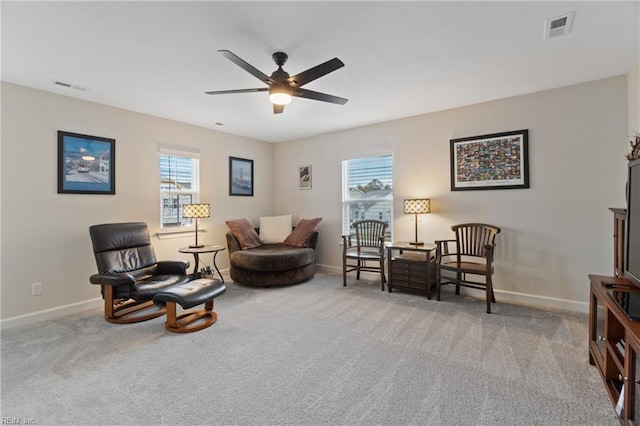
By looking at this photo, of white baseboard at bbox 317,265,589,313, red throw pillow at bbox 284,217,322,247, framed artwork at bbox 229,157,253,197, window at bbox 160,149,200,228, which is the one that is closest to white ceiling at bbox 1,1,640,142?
window at bbox 160,149,200,228

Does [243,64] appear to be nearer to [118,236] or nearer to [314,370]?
[314,370]

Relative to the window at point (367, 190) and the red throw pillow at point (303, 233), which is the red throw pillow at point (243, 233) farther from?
the window at point (367, 190)

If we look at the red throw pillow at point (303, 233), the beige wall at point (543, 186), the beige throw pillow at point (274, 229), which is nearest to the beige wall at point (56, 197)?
the beige throw pillow at point (274, 229)

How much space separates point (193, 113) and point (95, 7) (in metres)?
2.17

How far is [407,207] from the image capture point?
3936 mm

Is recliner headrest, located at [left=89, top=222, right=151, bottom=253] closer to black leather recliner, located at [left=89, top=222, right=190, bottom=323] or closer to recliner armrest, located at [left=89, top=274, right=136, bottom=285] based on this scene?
black leather recliner, located at [left=89, top=222, right=190, bottom=323]

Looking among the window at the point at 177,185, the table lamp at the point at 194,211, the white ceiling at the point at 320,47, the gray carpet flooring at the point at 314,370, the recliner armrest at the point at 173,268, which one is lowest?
the gray carpet flooring at the point at 314,370

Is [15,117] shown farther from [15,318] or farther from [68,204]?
[15,318]

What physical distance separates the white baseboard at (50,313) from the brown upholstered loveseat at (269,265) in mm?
1742

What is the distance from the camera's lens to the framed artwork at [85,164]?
129 inches

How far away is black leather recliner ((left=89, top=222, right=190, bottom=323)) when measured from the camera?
2902 millimetres

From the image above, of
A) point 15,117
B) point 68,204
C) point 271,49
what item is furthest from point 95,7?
point 68,204

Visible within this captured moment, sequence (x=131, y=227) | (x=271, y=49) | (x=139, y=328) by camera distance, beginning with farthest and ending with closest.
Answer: (x=131, y=227) < (x=139, y=328) < (x=271, y=49)

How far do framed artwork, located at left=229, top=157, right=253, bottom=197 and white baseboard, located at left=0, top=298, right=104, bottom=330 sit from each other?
2.52 meters
